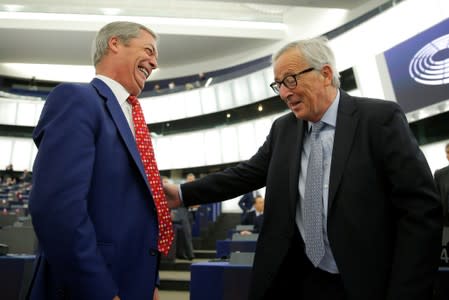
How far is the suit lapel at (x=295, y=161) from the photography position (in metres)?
1.58

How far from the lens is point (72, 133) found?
4.30 feet

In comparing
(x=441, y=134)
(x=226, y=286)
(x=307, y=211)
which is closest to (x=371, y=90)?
(x=441, y=134)

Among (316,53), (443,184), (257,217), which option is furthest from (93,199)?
(257,217)

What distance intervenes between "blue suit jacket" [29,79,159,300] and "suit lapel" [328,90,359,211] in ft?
2.15

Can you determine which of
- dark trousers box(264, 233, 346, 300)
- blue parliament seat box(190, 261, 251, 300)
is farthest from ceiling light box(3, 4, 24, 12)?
dark trousers box(264, 233, 346, 300)

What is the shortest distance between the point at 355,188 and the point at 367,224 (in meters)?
0.13

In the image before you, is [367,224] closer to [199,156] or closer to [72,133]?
[72,133]

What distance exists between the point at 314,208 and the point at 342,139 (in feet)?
0.90

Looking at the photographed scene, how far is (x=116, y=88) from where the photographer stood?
5.25 ft

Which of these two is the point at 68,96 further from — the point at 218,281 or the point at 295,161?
the point at 218,281

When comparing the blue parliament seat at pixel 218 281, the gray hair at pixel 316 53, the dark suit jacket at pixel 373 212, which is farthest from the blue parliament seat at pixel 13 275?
the gray hair at pixel 316 53

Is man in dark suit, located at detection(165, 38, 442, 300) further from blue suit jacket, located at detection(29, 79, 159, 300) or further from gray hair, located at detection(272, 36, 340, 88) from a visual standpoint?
blue suit jacket, located at detection(29, 79, 159, 300)

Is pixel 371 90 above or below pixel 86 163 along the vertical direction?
above

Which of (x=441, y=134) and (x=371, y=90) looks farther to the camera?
(x=371, y=90)
